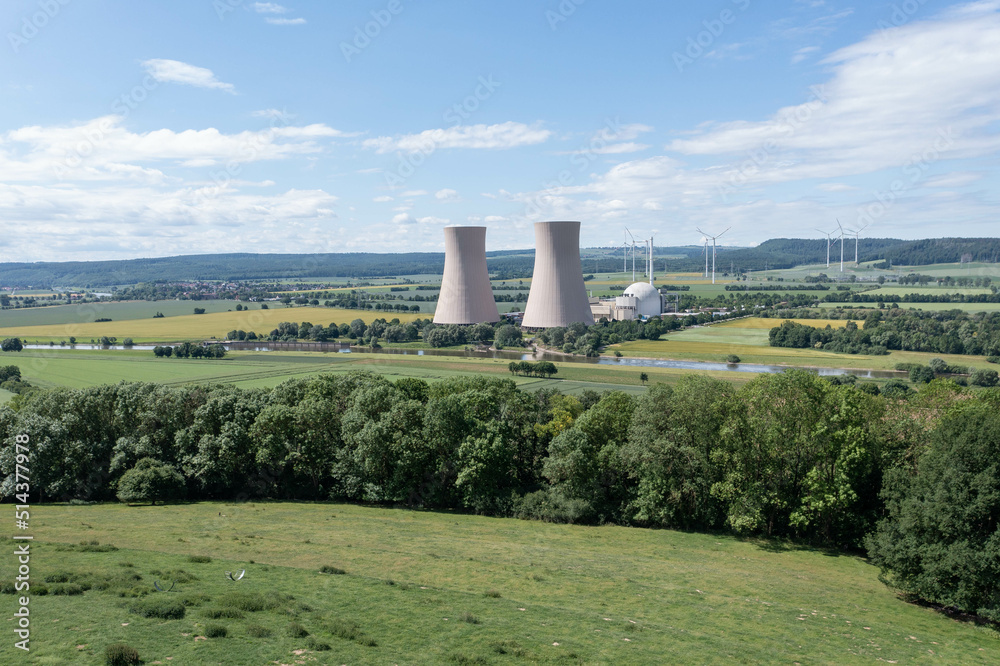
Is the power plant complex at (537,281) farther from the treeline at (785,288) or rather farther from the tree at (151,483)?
the treeline at (785,288)

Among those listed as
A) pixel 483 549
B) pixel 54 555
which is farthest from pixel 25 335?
pixel 483 549

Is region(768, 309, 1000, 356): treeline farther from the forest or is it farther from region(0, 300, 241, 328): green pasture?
region(0, 300, 241, 328): green pasture

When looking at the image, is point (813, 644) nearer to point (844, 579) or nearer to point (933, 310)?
point (844, 579)

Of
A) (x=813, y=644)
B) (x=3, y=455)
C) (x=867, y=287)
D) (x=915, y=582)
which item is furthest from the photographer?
(x=867, y=287)

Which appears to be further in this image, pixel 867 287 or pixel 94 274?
pixel 867 287

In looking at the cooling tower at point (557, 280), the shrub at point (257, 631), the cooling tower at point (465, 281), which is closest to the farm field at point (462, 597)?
the shrub at point (257, 631)


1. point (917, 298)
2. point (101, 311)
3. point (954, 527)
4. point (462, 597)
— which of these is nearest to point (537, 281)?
point (954, 527)

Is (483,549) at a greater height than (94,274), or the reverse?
(94,274)
